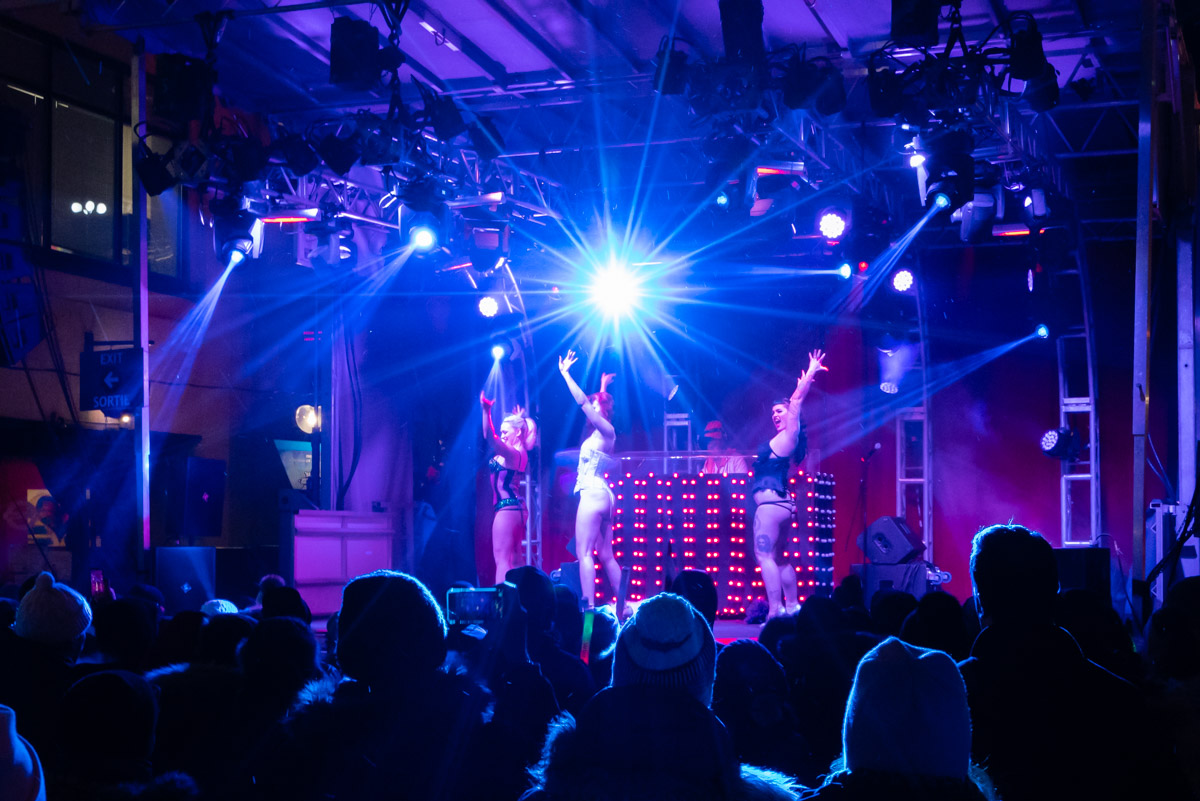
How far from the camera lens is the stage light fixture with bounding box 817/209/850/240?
11.9 m

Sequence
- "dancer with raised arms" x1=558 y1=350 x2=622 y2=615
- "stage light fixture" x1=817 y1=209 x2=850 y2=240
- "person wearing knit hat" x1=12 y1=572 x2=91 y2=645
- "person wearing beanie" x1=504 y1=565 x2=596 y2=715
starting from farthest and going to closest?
"stage light fixture" x1=817 y1=209 x2=850 y2=240 → "dancer with raised arms" x1=558 y1=350 x2=622 y2=615 → "person wearing beanie" x1=504 y1=565 x2=596 y2=715 → "person wearing knit hat" x1=12 y1=572 x2=91 y2=645

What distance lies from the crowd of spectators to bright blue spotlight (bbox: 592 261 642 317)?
11.5 metres

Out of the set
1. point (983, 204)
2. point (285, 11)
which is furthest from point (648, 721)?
point (983, 204)

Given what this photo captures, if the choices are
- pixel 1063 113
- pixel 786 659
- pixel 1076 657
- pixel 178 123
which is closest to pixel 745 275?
pixel 1063 113

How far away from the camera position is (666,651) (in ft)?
7.74

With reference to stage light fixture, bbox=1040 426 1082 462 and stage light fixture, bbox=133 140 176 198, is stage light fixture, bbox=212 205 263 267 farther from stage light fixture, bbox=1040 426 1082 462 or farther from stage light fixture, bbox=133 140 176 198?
stage light fixture, bbox=1040 426 1082 462

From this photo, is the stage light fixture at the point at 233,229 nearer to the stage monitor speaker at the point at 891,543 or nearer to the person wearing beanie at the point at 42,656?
the stage monitor speaker at the point at 891,543

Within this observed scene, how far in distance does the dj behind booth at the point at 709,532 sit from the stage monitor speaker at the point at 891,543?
1.21 metres

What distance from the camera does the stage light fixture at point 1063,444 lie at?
13.4 metres

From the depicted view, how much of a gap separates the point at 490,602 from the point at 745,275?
11393 millimetres

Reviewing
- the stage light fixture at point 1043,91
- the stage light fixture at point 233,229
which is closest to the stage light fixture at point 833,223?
the stage light fixture at point 1043,91

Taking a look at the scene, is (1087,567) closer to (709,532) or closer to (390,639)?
(390,639)

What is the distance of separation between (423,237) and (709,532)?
16.3 ft

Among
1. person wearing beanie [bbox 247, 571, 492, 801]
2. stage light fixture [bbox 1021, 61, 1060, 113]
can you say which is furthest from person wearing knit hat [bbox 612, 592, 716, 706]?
stage light fixture [bbox 1021, 61, 1060, 113]
